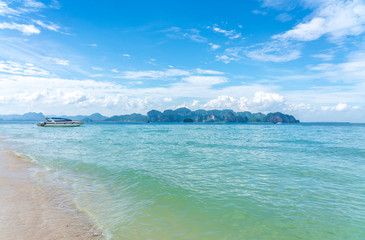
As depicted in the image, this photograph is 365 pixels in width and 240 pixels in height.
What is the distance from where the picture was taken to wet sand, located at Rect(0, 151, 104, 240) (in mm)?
6430

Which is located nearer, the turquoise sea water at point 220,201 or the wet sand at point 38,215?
the wet sand at point 38,215

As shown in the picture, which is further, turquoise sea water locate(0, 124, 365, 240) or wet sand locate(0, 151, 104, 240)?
turquoise sea water locate(0, 124, 365, 240)

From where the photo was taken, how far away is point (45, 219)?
7.46 metres

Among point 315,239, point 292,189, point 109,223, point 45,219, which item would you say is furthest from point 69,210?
point 292,189

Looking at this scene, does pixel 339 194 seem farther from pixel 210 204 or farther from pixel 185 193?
pixel 185 193

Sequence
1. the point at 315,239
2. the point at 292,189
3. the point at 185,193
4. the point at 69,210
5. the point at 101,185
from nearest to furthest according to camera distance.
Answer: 1. the point at 315,239
2. the point at 69,210
3. the point at 185,193
4. the point at 292,189
5. the point at 101,185

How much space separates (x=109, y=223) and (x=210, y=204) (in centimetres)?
431

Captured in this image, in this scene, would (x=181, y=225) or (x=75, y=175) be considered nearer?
(x=181, y=225)

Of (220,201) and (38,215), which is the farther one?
(220,201)

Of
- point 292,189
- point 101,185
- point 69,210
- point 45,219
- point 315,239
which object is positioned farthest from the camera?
point 101,185

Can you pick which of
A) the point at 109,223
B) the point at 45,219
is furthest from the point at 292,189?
the point at 45,219

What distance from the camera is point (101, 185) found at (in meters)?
12.5

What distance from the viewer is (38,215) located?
7.77 metres

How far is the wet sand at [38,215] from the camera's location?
21.1ft
